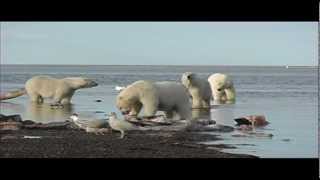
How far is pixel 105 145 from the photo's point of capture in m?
6.71

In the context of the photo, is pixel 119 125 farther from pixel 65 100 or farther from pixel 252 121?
pixel 65 100

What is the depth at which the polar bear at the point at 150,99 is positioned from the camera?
26.8 ft

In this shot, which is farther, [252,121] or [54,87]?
[54,87]

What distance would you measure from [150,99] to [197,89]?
78.0 inches

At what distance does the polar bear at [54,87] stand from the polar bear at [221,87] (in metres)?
2.43

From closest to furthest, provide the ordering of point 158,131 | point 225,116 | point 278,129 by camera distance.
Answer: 1. point 158,131
2. point 278,129
3. point 225,116

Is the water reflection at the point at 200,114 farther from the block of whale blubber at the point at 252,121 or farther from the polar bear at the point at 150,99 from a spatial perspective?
the block of whale blubber at the point at 252,121

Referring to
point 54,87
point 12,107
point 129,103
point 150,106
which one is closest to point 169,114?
point 150,106

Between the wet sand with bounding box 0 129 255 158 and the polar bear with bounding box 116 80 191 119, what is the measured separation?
2.97 ft
